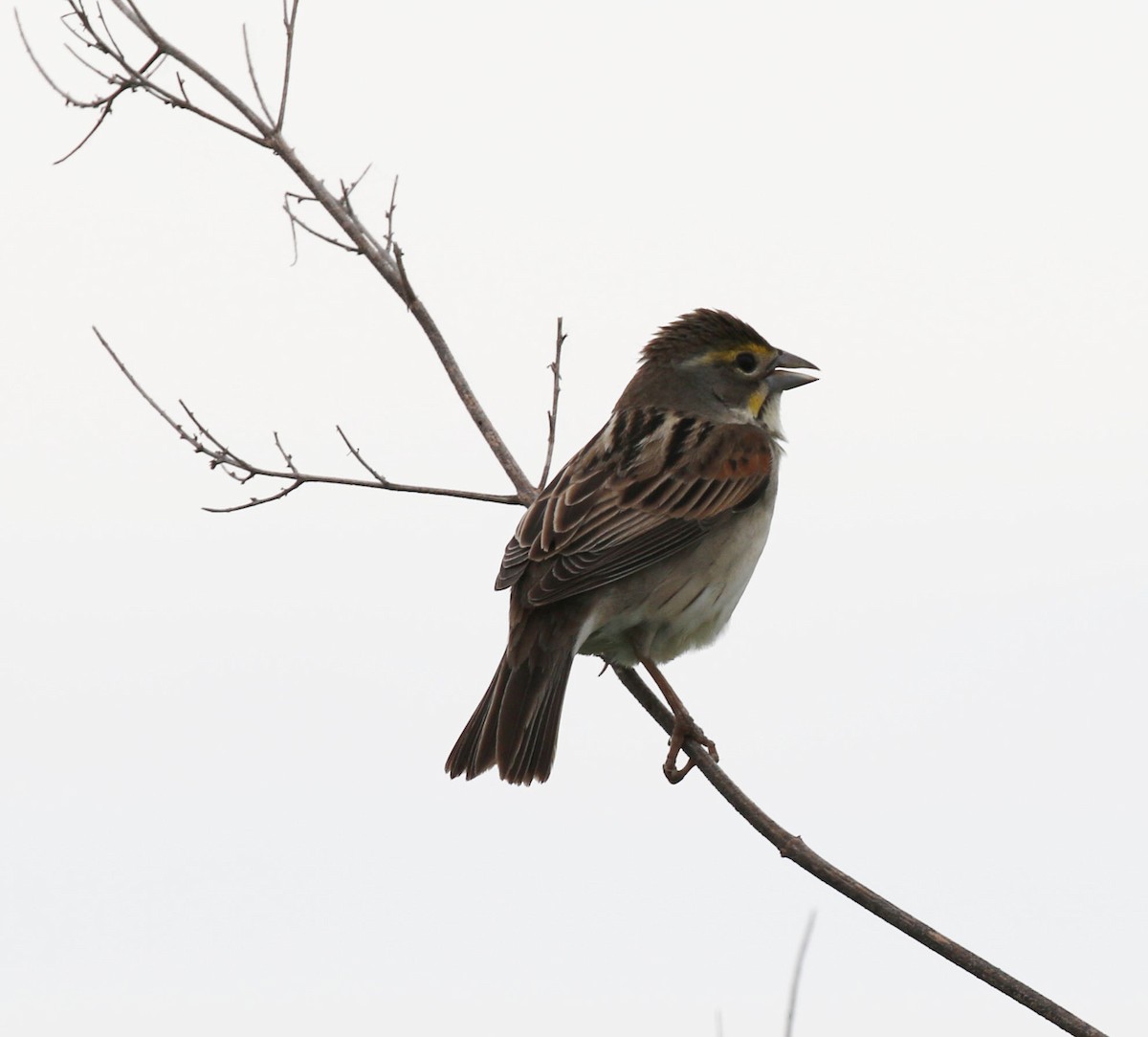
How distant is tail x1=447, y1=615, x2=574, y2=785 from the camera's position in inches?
249

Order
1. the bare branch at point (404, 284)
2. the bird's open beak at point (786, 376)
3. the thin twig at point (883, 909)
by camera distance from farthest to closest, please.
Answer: the bird's open beak at point (786, 376) → the bare branch at point (404, 284) → the thin twig at point (883, 909)

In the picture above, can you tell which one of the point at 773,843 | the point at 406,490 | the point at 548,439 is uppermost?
the point at 548,439

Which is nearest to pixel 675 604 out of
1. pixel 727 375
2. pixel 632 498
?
pixel 632 498

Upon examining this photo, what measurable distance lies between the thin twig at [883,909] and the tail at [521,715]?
0.77 metres

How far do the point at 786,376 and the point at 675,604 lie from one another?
1.59m

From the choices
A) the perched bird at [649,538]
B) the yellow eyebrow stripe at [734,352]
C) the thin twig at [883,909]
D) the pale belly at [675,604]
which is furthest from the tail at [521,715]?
the yellow eyebrow stripe at [734,352]

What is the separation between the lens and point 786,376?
313 inches

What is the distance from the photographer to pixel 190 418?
6531 mm

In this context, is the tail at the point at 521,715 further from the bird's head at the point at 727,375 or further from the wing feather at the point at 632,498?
the bird's head at the point at 727,375

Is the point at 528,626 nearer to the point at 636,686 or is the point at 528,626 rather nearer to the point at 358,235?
the point at 636,686

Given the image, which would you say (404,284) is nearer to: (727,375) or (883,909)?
(727,375)

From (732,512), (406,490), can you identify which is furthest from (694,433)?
(406,490)

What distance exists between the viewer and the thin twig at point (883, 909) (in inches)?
162

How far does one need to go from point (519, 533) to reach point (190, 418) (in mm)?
1362
